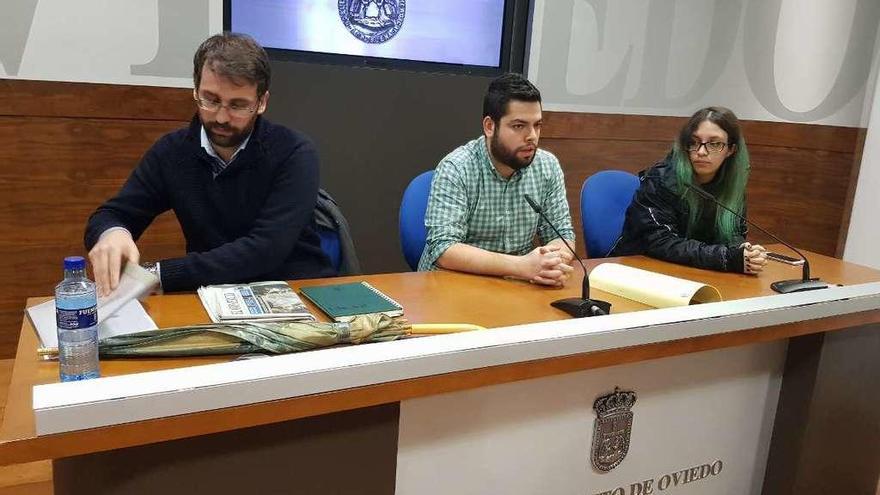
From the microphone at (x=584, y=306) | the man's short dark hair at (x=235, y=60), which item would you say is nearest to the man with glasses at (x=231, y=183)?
the man's short dark hair at (x=235, y=60)

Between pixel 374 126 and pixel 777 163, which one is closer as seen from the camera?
pixel 374 126

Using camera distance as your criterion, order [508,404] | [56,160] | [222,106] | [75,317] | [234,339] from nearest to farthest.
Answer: [75,317], [234,339], [508,404], [222,106], [56,160]

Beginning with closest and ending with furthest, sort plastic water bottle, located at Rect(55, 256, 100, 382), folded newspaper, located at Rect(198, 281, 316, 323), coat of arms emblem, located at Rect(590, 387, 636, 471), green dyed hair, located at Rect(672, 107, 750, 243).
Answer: plastic water bottle, located at Rect(55, 256, 100, 382)
folded newspaper, located at Rect(198, 281, 316, 323)
coat of arms emblem, located at Rect(590, 387, 636, 471)
green dyed hair, located at Rect(672, 107, 750, 243)

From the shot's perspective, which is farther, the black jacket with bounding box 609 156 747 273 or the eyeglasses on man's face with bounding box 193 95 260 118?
the black jacket with bounding box 609 156 747 273

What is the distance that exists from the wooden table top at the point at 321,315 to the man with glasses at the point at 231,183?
157 mm

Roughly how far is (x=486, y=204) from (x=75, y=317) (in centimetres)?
136

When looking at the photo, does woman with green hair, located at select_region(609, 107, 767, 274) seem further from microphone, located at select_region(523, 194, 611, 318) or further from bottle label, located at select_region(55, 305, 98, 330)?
bottle label, located at select_region(55, 305, 98, 330)

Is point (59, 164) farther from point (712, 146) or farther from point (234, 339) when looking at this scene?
point (712, 146)

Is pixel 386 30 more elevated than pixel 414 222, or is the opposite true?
pixel 386 30

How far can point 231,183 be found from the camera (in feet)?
5.73

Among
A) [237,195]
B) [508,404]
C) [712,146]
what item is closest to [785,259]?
[712,146]

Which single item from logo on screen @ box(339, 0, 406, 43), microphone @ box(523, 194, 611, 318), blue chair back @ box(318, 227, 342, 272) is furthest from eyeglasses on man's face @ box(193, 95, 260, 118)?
logo on screen @ box(339, 0, 406, 43)

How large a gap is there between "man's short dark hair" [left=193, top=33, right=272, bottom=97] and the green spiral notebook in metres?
0.51

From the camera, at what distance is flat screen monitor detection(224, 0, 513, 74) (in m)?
2.95
